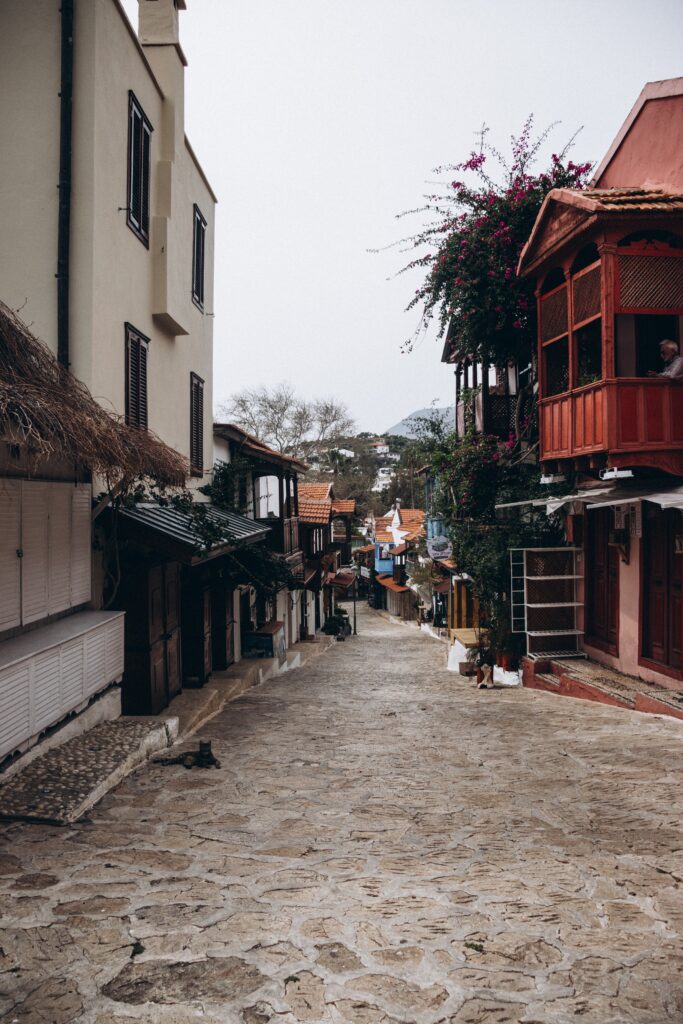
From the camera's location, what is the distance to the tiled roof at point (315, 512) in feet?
103

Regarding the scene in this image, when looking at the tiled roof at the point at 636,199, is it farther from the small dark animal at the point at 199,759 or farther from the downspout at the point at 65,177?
the small dark animal at the point at 199,759

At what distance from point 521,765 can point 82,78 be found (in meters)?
8.96

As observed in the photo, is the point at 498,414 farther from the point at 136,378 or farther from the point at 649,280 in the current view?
the point at 136,378

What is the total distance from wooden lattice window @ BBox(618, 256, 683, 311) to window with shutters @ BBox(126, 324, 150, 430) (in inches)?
272

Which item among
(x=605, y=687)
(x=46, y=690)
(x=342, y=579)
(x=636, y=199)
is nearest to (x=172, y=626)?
(x=46, y=690)

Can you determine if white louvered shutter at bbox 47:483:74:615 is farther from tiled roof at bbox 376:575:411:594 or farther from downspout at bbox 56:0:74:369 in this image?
tiled roof at bbox 376:575:411:594

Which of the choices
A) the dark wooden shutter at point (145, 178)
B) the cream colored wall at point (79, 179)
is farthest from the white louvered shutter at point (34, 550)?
the dark wooden shutter at point (145, 178)

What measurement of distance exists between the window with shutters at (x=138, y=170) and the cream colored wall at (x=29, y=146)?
4.56ft

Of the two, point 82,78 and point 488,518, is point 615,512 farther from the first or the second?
point 82,78

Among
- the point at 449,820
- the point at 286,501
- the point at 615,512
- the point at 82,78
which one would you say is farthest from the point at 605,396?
the point at 286,501

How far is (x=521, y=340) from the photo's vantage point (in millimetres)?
16266

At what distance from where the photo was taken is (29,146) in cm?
891

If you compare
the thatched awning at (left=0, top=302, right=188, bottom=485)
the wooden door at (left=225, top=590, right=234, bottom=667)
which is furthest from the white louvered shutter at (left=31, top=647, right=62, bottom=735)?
the wooden door at (left=225, top=590, right=234, bottom=667)

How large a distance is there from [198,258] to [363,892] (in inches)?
499
